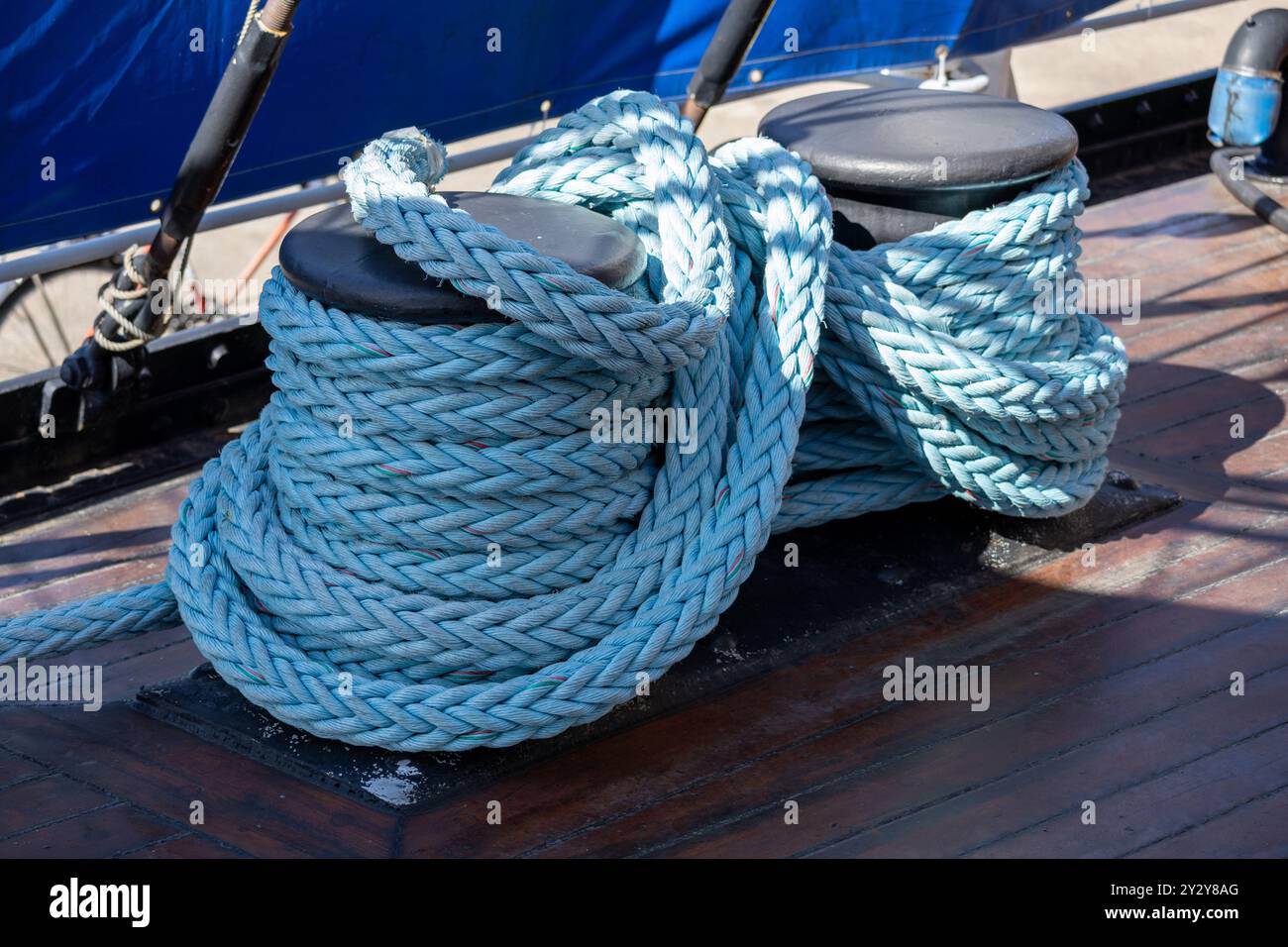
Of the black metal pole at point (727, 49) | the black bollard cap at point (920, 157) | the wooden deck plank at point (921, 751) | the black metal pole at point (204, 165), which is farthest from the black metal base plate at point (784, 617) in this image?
the black metal pole at point (727, 49)

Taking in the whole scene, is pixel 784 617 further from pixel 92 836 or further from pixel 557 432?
pixel 92 836

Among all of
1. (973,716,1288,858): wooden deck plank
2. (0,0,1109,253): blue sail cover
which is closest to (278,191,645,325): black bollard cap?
(973,716,1288,858): wooden deck plank

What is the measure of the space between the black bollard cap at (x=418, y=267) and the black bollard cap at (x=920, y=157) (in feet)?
1.43

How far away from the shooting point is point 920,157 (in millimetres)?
2148

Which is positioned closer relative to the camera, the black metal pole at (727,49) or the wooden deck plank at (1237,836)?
the wooden deck plank at (1237,836)

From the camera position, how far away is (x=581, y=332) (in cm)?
167
